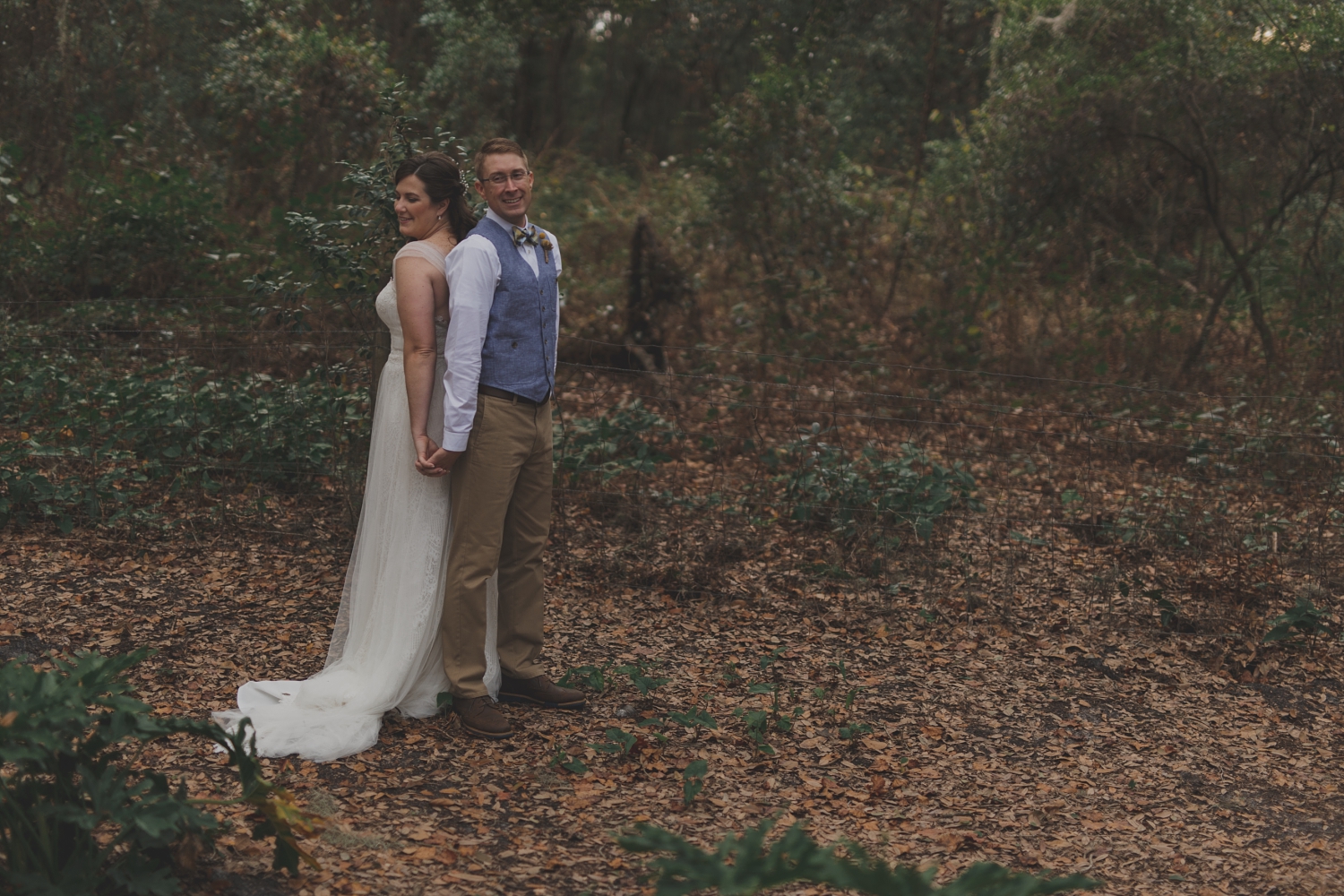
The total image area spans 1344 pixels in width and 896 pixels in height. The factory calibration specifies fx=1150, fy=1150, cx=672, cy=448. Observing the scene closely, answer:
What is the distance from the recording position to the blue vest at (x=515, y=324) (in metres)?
3.68

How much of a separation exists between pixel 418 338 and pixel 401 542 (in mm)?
700

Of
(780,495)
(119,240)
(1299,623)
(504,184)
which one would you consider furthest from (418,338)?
(119,240)

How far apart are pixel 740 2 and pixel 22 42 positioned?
35.0 feet

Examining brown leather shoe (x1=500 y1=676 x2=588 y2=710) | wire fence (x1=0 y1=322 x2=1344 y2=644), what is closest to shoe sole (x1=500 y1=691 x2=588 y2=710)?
brown leather shoe (x1=500 y1=676 x2=588 y2=710)

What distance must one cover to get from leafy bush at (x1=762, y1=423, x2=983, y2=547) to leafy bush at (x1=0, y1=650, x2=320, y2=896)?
363cm

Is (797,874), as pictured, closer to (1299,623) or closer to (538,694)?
(538,694)

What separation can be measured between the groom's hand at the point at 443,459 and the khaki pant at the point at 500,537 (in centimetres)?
6

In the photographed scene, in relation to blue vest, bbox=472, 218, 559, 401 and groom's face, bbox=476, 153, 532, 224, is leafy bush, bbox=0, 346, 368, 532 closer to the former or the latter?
blue vest, bbox=472, 218, 559, 401

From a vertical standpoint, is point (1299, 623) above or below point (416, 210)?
below

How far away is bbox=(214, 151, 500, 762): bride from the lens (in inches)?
146

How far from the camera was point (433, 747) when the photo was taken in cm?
375

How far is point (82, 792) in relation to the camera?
2.68 meters

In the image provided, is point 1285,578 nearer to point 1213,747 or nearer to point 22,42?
point 1213,747

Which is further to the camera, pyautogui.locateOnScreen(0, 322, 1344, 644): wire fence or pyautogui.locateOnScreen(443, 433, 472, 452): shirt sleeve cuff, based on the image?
pyautogui.locateOnScreen(0, 322, 1344, 644): wire fence
